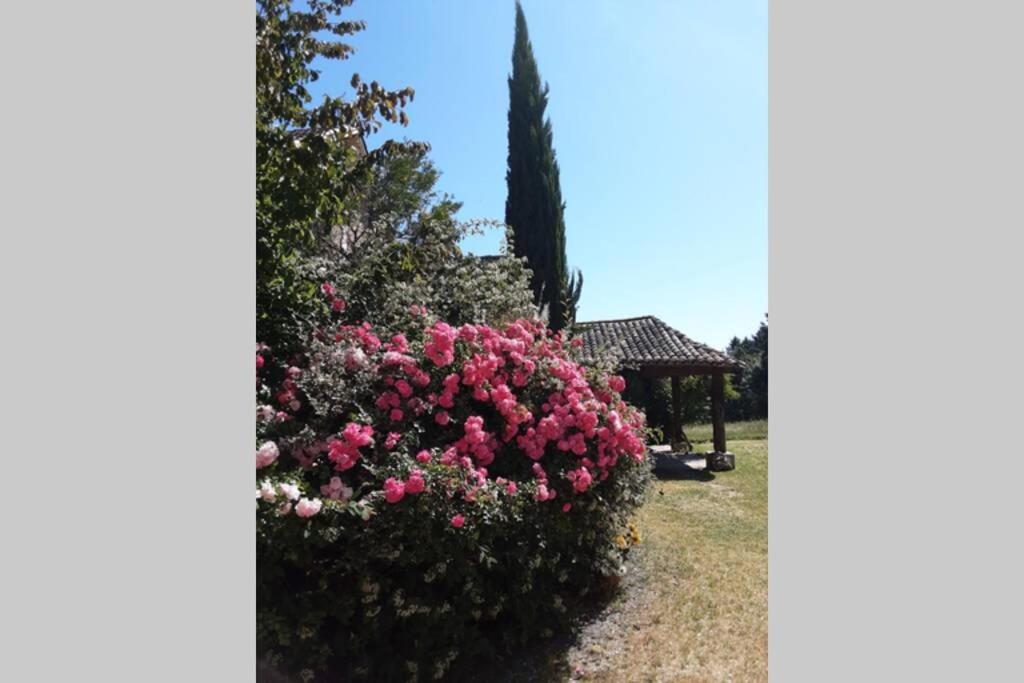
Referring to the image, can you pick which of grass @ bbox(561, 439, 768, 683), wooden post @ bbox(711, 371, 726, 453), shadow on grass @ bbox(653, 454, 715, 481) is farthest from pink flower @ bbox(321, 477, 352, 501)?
wooden post @ bbox(711, 371, 726, 453)

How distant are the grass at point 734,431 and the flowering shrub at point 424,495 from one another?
35.9 ft

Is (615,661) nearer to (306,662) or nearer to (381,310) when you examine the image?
(306,662)

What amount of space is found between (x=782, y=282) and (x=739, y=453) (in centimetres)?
1158

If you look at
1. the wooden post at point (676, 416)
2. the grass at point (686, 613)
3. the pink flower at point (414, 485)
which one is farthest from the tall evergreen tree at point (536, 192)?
the pink flower at point (414, 485)

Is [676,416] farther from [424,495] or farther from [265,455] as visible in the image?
[265,455]

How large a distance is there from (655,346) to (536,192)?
4.13 metres

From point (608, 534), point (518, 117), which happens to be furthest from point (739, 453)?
point (608, 534)

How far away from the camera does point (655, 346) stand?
12031mm

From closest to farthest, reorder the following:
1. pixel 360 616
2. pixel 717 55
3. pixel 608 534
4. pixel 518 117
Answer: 1. pixel 360 616
2. pixel 717 55
3. pixel 608 534
4. pixel 518 117

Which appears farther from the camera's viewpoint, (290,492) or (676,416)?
(676,416)

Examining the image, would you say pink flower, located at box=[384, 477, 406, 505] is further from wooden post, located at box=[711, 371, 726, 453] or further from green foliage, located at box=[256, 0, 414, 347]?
wooden post, located at box=[711, 371, 726, 453]

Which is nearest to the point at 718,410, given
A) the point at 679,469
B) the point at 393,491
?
the point at 679,469

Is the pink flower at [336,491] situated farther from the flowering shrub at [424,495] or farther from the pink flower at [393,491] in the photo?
the pink flower at [393,491]

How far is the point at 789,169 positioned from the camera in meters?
1.69
